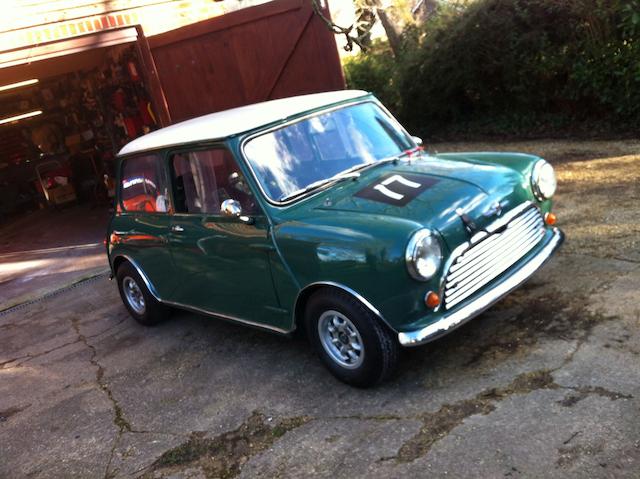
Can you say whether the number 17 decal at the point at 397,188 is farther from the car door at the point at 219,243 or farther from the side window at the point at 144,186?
the side window at the point at 144,186

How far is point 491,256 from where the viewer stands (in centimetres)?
369

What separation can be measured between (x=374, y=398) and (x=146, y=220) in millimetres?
2559

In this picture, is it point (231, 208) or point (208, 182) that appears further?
point (208, 182)

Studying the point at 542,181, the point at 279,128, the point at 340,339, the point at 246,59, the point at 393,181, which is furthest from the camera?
the point at 246,59

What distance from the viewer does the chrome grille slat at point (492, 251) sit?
3.49 meters

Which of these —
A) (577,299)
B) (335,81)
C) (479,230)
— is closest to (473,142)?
(335,81)

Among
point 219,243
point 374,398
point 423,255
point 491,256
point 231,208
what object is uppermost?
point 231,208

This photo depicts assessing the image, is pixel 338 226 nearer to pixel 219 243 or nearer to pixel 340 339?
pixel 340 339

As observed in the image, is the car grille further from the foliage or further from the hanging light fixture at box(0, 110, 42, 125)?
the hanging light fixture at box(0, 110, 42, 125)

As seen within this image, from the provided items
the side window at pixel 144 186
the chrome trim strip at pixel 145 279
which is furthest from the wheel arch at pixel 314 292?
the chrome trim strip at pixel 145 279

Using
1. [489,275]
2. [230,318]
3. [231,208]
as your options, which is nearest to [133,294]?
[230,318]

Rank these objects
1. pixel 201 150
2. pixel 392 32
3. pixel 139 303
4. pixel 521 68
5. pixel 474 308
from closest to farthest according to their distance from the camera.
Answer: pixel 474 308 < pixel 201 150 < pixel 139 303 < pixel 521 68 < pixel 392 32

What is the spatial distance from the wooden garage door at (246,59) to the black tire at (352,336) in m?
5.13

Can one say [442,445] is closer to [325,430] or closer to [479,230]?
[325,430]
